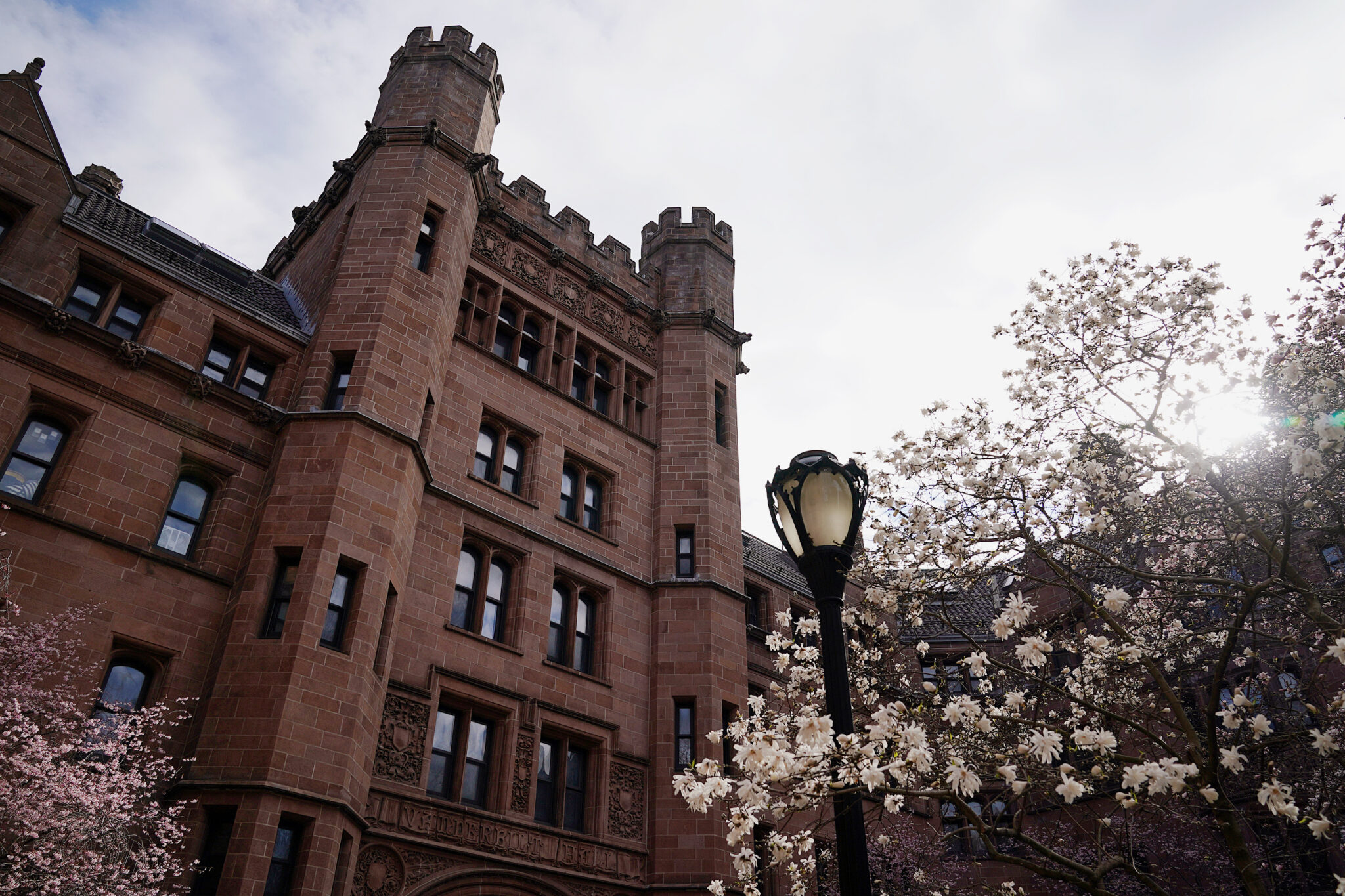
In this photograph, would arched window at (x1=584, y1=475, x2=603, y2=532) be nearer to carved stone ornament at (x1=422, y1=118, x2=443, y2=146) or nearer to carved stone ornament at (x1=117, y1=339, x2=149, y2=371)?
carved stone ornament at (x1=422, y1=118, x2=443, y2=146)

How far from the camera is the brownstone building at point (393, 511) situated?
1429cm

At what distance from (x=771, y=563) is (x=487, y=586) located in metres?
14.2

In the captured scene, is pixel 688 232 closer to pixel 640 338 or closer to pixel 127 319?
pixel 640 338

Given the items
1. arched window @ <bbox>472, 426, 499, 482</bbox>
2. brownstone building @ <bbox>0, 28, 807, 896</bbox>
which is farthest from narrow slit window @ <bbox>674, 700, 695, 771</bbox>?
arched window @ <bbox>472, 426, 499, 482</bbox>

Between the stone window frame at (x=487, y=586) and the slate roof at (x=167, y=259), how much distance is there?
5.64 meters

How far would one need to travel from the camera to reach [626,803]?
63.1ft

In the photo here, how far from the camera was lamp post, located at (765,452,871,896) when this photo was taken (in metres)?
6.61

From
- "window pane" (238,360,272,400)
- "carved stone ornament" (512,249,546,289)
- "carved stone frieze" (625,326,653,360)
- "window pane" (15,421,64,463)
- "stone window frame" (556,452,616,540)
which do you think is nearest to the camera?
"window pane" (15,421,64,463)

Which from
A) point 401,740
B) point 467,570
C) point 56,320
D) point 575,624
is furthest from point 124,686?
point 575,624

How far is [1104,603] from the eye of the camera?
305 inches

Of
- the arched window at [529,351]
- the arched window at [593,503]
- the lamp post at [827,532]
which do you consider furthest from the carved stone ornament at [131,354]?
the lamp post at [827,532]

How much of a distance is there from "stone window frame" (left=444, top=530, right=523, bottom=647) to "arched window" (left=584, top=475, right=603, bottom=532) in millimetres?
2822

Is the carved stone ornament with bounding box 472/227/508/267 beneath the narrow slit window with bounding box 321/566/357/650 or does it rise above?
above

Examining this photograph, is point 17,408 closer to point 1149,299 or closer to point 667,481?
point 667,481
